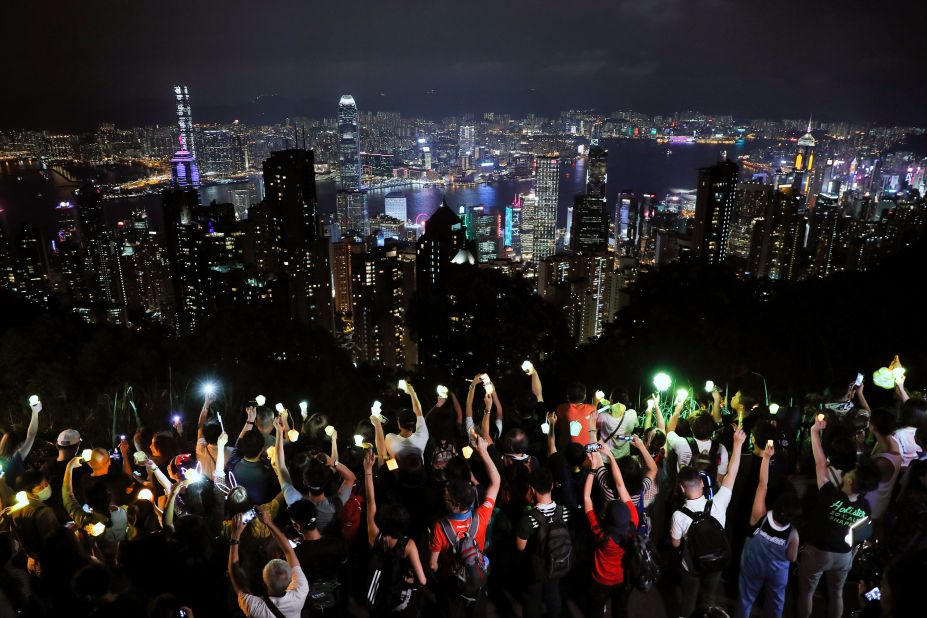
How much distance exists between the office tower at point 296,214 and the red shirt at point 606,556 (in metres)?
51.6

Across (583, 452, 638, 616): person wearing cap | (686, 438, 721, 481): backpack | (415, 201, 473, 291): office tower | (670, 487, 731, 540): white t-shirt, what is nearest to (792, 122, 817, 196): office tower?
(415, 201, 473, 291): office tower

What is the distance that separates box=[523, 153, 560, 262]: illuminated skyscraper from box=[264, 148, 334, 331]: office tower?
2705 cm

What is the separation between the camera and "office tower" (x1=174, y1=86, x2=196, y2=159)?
8722 cm

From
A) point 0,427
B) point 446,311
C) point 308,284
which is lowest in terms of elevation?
point 308,284

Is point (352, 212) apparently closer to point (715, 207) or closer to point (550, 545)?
point (715, 207)

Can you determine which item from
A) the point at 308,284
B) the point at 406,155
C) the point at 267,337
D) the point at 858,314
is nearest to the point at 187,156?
the point at 406,155

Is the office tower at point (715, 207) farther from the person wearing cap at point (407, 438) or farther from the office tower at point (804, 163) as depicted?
the person wearing cap at point (407, 438)

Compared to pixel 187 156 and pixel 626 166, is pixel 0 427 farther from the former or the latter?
pixel 626 166

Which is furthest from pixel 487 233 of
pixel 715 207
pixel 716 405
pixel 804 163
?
pixel 716 405

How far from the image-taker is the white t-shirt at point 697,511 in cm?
299

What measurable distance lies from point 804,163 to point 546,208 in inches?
1427

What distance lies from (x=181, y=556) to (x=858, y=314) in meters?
9.45

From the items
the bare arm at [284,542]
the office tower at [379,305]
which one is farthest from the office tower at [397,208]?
the bare arm at [284,542]

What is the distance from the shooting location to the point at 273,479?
3.95 m
